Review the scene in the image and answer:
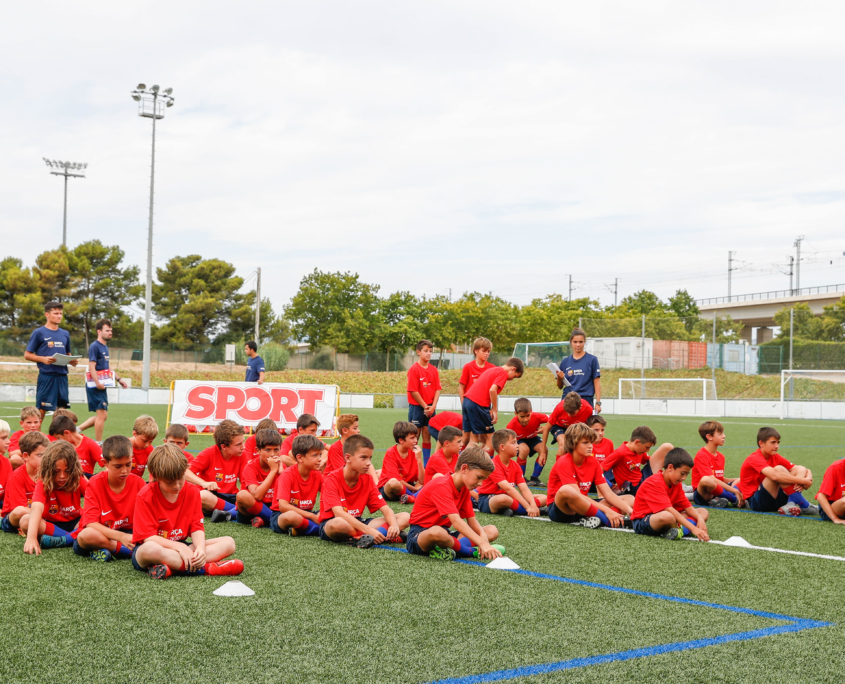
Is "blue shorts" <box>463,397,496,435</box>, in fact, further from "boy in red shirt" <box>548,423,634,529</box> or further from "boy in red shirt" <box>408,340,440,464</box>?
"boy in red shirt" <box>548,423,634,529</box>

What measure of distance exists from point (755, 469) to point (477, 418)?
11.5ft

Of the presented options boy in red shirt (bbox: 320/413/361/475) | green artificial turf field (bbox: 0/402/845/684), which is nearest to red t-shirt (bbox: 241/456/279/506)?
boy in red shirt (bbox: 320/413/361/475)

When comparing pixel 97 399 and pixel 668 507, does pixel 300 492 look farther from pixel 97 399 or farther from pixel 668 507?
pixel 97 399

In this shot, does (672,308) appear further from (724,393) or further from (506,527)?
(506,527)

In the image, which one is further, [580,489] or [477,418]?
[477,418]

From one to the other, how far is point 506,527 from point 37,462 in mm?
4330

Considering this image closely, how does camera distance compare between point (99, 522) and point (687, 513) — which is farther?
point (687, 513)

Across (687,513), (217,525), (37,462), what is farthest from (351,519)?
(687,513)

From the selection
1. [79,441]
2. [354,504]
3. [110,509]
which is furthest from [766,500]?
[79,441]

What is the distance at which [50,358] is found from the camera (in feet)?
37.1

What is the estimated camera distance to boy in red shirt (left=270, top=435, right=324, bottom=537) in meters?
7.17

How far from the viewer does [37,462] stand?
6918 millimetres

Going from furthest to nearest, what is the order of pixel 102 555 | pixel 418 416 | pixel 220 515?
pixel 418 416 < pixel 220 515 < pixel 102 555

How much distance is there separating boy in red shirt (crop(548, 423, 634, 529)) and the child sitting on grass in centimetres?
442
